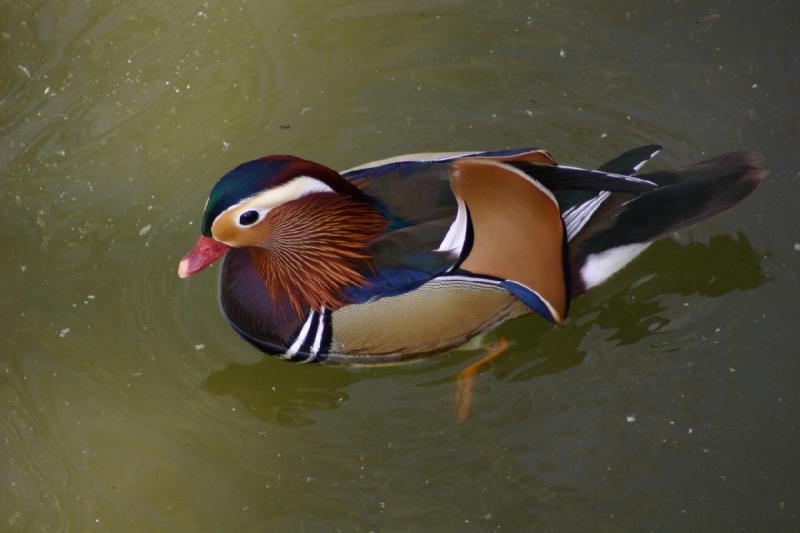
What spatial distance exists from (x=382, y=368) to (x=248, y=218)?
2.31 ft

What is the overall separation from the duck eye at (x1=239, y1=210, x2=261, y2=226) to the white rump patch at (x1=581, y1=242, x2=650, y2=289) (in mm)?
1013

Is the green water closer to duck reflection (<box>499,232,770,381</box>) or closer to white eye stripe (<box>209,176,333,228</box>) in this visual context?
duck reflection (<box>499,232,770,381</box>)

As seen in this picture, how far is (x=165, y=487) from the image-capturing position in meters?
2.76

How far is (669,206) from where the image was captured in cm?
269

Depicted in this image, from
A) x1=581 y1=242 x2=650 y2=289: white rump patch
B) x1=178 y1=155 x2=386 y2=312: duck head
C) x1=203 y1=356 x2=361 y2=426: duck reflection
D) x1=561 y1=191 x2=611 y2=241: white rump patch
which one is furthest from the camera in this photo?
x1=203 y1=356 x2=361 y2=426: duck reflection

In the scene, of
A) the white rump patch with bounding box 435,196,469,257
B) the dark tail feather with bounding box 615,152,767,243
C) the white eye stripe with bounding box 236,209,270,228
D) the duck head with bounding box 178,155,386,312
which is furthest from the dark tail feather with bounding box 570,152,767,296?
the white eye stripe with bounding box 236,209,270,228

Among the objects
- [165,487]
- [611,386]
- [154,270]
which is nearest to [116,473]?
[165,487]

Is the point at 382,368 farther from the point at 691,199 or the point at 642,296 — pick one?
the point at 691,199

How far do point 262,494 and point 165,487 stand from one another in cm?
31

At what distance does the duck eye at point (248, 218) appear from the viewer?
8.12 ft

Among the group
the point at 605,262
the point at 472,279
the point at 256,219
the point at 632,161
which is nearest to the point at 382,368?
the point at 472,279

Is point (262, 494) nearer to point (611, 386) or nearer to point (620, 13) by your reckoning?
point (611, 386)

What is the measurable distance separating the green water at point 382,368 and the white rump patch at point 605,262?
0.21 m

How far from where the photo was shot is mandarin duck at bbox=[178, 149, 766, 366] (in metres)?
2.47
